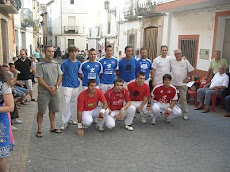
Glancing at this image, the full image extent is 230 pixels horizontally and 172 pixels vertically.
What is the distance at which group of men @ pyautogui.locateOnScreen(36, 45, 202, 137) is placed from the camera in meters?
4.96

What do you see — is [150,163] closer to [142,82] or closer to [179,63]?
[142,82]

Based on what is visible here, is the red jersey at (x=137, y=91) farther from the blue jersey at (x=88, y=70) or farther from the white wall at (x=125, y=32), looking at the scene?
the white wall at (x=125, y=32)

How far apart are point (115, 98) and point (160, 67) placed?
173 centimetres

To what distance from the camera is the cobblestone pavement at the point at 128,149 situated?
153 inches

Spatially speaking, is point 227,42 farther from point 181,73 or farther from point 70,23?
point 70,23

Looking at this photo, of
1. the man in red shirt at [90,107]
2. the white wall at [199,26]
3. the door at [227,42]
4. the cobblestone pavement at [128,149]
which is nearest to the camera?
the cobblestone pavement at [128,149]

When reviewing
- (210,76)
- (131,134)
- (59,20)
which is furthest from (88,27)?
(131,134)

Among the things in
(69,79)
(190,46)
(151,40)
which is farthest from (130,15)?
(69,79)

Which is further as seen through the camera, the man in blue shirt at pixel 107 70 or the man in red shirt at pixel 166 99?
the man in blue shirt at pixel 107 70

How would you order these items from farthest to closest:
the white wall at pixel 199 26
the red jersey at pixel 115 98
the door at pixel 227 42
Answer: the white wall at pixel 199 26, the door at pixel 227 42, the red jersey at pixel 115 98

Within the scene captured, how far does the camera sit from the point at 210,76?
795 centimetres

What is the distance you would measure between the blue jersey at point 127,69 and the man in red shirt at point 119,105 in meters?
0.90

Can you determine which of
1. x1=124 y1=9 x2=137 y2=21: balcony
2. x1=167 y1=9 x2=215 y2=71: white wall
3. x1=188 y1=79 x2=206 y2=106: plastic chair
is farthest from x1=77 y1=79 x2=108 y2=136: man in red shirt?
x1=124 y1=9 x2=137 y2=21: balcony

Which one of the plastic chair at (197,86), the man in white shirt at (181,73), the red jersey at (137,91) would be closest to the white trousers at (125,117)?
the red jersey at (137,91)
